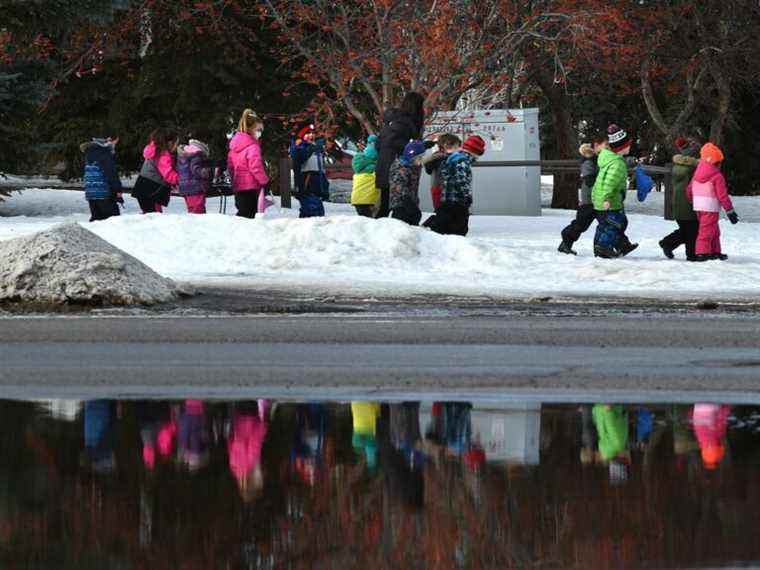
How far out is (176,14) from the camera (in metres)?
32.8

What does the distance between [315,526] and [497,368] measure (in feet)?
14.1

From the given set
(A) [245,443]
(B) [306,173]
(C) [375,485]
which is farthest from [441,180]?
(C) [375,485]

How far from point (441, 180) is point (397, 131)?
4.42ft

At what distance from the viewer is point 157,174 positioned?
23766mm

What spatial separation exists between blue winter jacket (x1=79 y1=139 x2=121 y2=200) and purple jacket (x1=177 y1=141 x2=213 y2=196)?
1135 millimetres

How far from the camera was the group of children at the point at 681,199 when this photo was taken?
1778 cm

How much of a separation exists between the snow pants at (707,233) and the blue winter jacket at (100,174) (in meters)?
8.89

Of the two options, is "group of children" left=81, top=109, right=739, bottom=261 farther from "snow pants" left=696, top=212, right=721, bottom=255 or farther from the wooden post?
the wooden post

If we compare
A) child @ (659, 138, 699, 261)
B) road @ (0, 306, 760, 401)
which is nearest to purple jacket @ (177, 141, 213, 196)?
child @ (659, 138, 699, 261)

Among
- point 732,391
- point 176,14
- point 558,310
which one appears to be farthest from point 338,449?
point 176,14

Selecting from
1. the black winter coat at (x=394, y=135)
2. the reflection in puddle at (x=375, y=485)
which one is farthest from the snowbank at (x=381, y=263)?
the reflection in puddle at (x=375, y=485)

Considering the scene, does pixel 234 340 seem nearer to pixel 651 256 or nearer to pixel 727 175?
pixel 651 256

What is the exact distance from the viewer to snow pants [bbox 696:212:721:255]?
1786 centimetres

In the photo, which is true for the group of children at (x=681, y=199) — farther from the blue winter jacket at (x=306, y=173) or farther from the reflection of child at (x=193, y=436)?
the reflection of child at (x=193, y=436)
